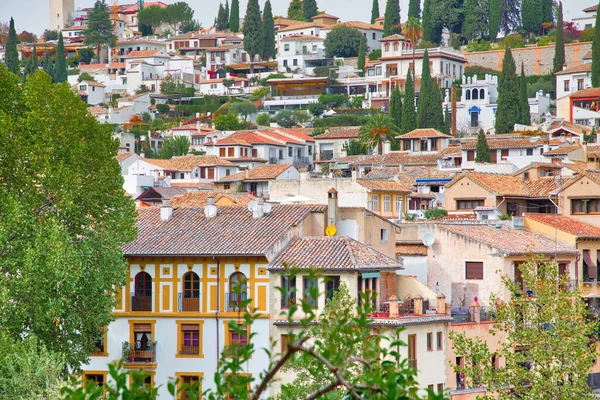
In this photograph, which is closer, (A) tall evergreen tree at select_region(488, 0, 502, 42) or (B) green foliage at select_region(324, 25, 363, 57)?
(A) tall evergreen tree at select_region(488, 0, 502, 42)

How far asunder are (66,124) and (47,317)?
6603 millimetres

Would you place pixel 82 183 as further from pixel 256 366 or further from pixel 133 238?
pixel 256 366

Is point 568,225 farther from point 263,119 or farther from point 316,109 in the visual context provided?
point 316,109

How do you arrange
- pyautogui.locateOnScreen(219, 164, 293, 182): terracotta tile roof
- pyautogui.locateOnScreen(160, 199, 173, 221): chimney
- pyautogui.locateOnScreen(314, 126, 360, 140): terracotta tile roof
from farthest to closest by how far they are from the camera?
pyautogui.locateOnScreen(314, 126, 360, 140): terracotta tile roof < pyautogui.locateOnScreen(219, 164, 293, 182): terracotta tile roof < pyautogui.locateOnScreen(160, 199, 173, 221): chimney

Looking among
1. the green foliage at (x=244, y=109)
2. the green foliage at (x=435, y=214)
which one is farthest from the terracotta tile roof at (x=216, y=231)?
the green foliage at (x=244, y=109)

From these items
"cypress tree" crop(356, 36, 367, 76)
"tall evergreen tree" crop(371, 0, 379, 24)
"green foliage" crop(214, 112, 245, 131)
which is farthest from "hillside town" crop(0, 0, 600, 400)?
"tall evergreen tree" crop(371, 0, 379, 24)

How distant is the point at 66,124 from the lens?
1521 inches

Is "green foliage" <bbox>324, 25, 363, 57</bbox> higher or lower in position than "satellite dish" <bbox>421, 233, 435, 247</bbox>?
higher

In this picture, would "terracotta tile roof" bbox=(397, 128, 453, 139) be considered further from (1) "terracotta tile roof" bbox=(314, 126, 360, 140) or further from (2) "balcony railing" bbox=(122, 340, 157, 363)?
(2) "balcony railing" bbox=(122, 340, 157, 363)

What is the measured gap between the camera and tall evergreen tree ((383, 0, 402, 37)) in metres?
169

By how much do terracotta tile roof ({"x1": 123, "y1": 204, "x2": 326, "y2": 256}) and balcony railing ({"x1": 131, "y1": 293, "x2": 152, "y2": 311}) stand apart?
4.88 ft

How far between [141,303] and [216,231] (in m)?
3.38

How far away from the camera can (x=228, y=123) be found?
12862 centimetres

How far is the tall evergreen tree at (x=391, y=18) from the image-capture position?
554 ft
